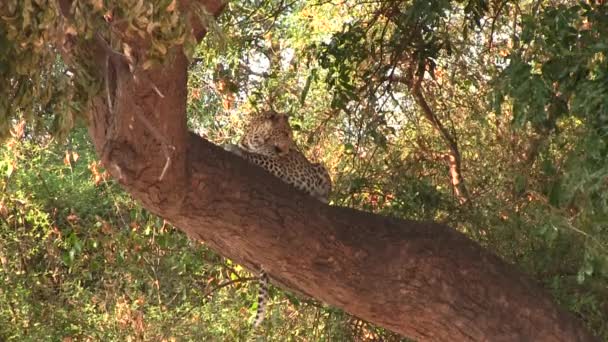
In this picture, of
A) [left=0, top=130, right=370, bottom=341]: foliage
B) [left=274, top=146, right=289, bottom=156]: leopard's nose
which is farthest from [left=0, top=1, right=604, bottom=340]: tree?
[left=0, top=130, right=370, bottom=341]: foliage

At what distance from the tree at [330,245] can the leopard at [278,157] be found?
2.05 feet

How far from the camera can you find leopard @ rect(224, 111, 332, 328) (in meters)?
5.50

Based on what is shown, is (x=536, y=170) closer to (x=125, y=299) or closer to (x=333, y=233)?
(x=333, y=233)

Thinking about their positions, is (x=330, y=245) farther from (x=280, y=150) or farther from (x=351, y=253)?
(x=280, y=150)

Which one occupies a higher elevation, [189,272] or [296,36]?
[296,36]

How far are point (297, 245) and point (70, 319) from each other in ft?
11.2

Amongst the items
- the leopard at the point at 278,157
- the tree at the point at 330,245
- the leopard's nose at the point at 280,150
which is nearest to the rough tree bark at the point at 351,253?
the tree at the point at 330,245

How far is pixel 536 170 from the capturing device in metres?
6.23

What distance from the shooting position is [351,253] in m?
4.57

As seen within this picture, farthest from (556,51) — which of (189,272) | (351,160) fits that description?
(189,272)

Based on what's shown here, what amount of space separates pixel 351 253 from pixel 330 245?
3.4 inches

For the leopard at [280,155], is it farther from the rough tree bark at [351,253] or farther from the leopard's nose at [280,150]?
the rough tree bark at [351,253]

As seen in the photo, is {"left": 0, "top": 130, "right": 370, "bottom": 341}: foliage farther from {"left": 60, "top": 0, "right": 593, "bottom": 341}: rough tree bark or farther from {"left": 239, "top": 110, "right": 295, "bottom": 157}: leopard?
{"left": 60, "top": 0, "right": 593, "bottom": 341}: rough tree bark

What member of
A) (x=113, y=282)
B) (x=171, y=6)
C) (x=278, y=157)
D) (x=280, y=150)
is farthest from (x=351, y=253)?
(x=113, y=282)
